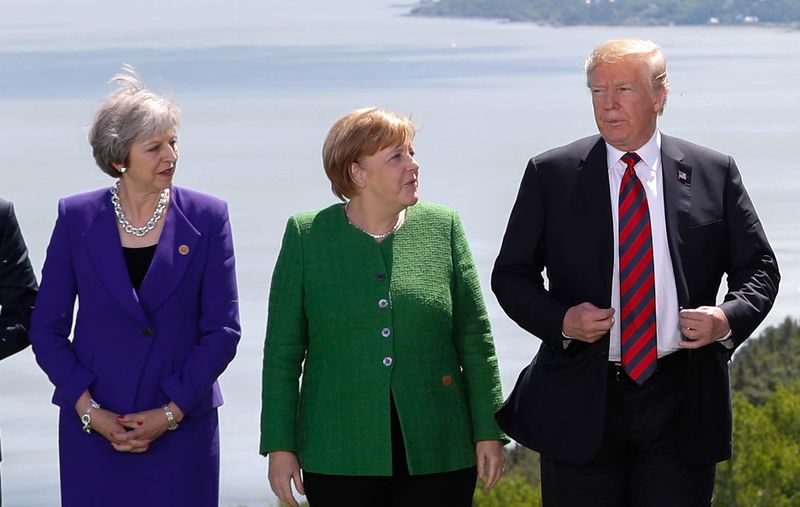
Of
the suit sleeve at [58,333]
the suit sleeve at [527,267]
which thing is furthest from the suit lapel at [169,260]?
the suit sleeve at [527,267]

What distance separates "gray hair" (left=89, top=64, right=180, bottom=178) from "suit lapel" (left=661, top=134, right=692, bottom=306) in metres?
1.32

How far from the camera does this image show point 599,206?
4.00 m

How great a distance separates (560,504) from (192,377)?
Result: 104 centimetres

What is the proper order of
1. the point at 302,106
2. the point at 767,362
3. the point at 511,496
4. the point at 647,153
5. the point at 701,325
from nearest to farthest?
1. the point at 701,325
2. the point at 647,153
3. the point at 511,496
4. the point at 767,362
5. the point at 302,106

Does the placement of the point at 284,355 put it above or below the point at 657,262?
below

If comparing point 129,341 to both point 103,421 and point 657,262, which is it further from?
point 657,262

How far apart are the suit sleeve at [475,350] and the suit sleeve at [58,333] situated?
3.33 ft

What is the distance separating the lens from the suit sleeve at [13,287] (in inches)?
163

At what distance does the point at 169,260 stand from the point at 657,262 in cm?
131

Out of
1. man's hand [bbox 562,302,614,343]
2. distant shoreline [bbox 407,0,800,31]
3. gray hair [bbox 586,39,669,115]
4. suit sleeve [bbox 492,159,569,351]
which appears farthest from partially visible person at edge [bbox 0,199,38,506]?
distant shoreline [bbox 407,0,800,31]

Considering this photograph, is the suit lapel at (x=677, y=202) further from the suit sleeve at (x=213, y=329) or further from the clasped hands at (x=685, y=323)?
the suit sleeve at (x=213, y=329)

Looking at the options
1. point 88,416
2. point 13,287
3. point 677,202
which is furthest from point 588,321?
point 13,287

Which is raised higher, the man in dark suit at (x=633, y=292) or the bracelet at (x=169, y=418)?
the man in dark suit at (x=633, y=292)

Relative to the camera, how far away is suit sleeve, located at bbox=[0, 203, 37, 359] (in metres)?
4.13
